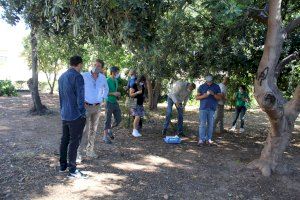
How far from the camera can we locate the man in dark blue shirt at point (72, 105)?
5.94 meters

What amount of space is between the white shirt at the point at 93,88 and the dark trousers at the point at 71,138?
911 millimetres

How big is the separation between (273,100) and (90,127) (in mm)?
3355

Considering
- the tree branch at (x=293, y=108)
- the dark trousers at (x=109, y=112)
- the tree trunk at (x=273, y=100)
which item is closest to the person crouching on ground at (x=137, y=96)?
the dark trousers at (x=109, y=112)

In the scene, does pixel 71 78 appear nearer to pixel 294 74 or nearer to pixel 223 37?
pixel 223 37

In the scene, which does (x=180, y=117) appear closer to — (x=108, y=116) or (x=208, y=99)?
(x=208, y=99)

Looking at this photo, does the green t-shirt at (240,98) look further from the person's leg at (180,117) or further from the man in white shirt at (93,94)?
the man in white shirt at (93,94)

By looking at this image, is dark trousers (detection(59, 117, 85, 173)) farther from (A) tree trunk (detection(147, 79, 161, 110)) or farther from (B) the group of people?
(A) tree trunk (detection(147, 79, 161, 110))

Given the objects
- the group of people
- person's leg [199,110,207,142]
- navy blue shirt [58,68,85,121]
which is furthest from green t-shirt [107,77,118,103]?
navy blue shirt [58,68,85,121]

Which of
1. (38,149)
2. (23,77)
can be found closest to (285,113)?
(38,149)

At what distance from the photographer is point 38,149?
8008mm

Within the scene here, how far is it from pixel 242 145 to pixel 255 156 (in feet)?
3.94

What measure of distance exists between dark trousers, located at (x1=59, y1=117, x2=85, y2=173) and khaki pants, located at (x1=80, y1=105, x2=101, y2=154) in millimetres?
816

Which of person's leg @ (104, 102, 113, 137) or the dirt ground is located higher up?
person's leg @ (104, 102, 113, 137)

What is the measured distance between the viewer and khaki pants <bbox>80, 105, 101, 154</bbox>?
703 cm
